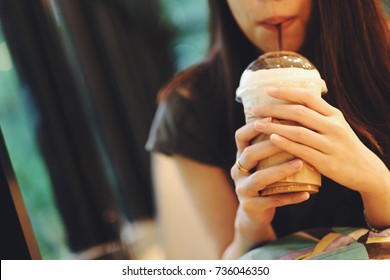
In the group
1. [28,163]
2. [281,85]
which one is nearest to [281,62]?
[281,85]

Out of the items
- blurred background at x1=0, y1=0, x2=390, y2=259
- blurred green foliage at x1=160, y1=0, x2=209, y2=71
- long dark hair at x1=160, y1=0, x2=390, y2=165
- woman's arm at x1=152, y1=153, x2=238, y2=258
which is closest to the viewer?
long dark hair at x1=160, y1=0, x2=390, y2=165

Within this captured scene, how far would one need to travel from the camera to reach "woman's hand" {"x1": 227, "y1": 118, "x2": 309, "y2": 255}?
76 cm

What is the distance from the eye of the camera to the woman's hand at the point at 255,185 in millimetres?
755

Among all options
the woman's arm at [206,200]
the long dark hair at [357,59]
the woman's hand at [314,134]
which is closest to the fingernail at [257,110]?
the woman's hand at [314,134]

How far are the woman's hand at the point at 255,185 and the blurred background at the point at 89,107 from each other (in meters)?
0.46

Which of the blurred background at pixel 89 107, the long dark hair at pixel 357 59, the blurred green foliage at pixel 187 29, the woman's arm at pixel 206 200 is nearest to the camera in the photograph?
the long dark hair at pixel 357 59

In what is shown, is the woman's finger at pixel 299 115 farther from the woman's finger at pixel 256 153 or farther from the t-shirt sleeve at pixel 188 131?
the t-shirt sleeve at pixel 188 131

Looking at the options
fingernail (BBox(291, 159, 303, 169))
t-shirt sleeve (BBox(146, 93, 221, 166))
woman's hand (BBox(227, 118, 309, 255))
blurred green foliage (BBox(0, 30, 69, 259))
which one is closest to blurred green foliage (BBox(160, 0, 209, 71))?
t-shirt sleeve (BBox(146, 93, 221, 166))

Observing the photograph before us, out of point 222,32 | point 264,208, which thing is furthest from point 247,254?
point 222,32

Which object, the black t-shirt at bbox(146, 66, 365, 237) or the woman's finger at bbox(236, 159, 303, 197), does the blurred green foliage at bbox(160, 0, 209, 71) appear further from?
the woman's finger at bbox(236, 159, 303, 197)

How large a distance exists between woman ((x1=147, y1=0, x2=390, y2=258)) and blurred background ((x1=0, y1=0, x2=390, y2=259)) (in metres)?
0.20

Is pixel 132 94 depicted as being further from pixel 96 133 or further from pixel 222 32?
pixel 222 32

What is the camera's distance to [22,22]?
1.26m

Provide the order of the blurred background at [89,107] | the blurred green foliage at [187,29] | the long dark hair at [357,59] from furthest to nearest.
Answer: the blurred green foliage at [187,29]
the blurred background at [89,107]
the long dark hair at [357,59]
